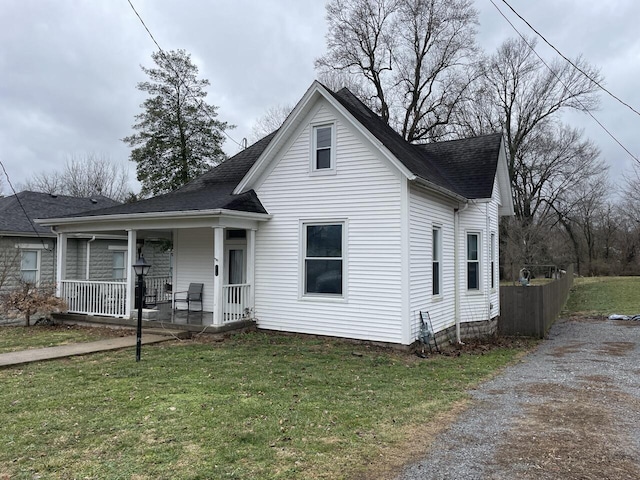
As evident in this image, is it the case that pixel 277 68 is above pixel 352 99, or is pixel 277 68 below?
above

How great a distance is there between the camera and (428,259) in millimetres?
10516

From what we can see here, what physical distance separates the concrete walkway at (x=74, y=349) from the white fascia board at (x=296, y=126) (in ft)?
13.3

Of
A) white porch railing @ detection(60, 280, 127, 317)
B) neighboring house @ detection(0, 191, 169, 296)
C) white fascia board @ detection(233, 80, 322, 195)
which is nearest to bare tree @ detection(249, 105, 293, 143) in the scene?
neighboring house @ detection(0, 191, 169, 296)

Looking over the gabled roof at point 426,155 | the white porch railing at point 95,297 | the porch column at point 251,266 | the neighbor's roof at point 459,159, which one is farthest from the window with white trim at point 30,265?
the neighbor's roof at point 459,159

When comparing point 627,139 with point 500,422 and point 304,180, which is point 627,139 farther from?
point 500,422

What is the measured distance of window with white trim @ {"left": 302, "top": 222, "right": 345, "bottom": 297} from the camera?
1016 cm

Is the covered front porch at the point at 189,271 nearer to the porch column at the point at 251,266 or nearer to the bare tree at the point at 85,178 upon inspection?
the porch column at the point at 251,266

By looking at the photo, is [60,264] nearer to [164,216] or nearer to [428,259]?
[164,216]

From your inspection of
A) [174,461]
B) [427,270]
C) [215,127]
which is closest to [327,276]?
[427,270]

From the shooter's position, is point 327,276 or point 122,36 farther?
point 122,36

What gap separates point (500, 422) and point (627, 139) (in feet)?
51.0

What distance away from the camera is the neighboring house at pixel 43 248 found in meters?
15.7

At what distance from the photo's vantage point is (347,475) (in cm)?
370

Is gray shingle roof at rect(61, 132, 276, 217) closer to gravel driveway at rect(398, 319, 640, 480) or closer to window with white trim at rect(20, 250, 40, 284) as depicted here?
window with white trim at rect(20, 250, 40, 284)
